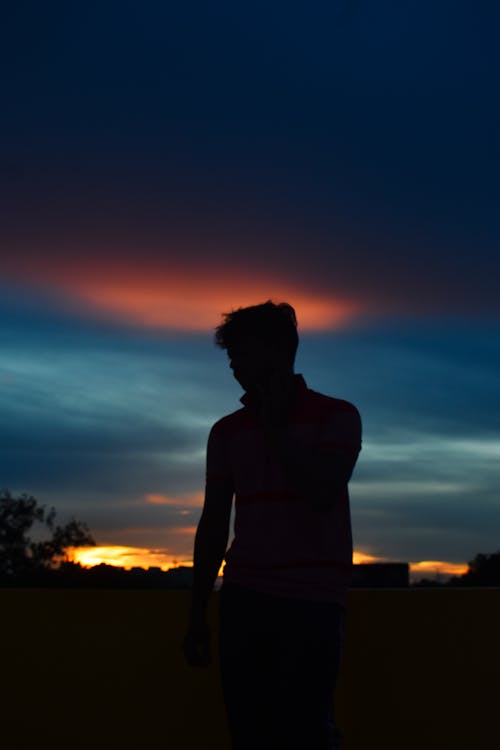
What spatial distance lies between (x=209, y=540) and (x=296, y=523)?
Answer: 572 mm

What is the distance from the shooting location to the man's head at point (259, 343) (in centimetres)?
342

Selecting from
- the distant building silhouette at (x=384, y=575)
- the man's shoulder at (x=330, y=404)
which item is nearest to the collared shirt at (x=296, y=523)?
the man's shoulder at (x=330, y=404)

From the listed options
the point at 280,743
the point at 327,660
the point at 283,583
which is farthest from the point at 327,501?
the point at 280,743

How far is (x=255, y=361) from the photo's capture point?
3.42 meters

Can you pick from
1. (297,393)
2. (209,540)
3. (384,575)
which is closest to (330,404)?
(297,393)

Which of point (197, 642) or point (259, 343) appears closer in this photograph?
point (259, 343)

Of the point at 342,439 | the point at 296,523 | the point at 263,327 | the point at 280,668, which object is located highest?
the point at 263,327

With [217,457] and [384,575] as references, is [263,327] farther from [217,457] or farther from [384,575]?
[384,575]

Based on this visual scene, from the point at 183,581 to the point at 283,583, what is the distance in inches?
72.0

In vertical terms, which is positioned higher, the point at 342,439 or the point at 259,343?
the point at 259,343

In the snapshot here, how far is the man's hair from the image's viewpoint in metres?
3.44

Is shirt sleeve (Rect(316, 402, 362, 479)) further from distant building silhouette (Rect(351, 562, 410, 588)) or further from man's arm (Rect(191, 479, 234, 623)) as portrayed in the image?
distant building silhouette (Rect(351, 562, 410, 588))

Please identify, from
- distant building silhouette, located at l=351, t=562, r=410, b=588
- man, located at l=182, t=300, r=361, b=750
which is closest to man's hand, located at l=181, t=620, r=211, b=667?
man, located at l=182, t=300, r=361, b=750

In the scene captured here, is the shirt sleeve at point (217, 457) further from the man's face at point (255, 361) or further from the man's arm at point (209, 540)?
the man's face at point (255, 361)
